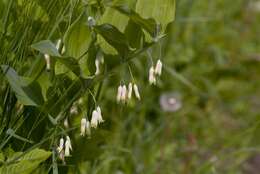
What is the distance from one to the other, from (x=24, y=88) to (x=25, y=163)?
0.72ft

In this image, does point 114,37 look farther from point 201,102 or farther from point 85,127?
point 201,102

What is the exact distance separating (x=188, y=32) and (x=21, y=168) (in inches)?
102

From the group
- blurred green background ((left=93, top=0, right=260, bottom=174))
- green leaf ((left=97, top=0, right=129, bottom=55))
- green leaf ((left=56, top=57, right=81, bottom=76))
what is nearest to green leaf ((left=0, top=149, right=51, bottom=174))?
green leaf ((left=56, top=57, right=81, bottom=76))

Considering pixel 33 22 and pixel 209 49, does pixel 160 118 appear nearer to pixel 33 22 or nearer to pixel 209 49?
pixel 209 49

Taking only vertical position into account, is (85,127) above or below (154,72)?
below

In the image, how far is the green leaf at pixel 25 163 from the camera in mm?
2131

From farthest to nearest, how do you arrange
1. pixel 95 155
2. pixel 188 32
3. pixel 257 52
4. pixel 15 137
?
pixel 257 52
pixel 188 32
pixel 95 155
pixel 15 137

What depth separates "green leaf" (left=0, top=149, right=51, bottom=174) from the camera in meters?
2.13

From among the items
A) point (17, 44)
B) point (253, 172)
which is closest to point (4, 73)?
point (17, 44)

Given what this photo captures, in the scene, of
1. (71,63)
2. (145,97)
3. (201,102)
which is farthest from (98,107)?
(201,102)

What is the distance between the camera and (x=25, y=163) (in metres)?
2.15

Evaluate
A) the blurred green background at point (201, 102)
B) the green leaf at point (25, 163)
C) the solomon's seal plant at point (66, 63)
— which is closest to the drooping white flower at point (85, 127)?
the solomon's seal plant at point (66, 63)

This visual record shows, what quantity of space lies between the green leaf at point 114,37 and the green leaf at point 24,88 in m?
0.28

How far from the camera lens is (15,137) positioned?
2295 millimetres
